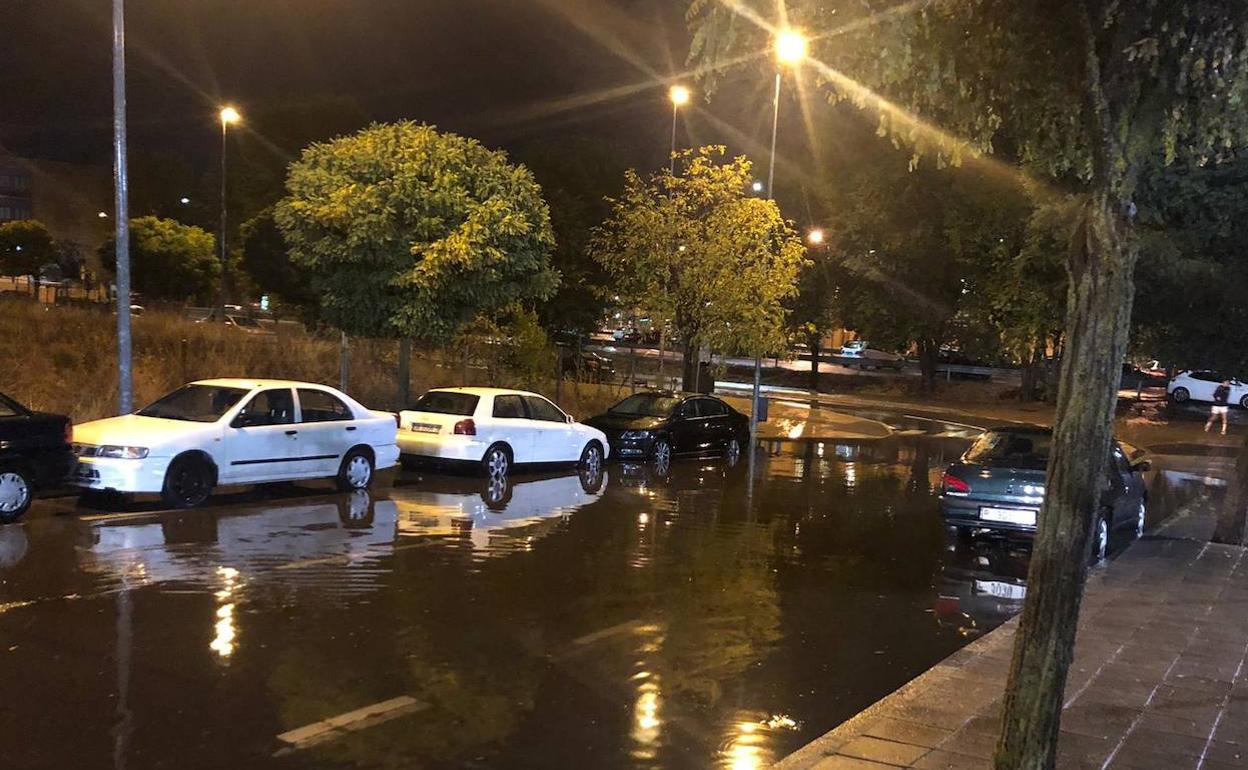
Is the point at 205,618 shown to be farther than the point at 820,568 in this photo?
No

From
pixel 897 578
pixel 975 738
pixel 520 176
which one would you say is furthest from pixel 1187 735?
pixel 520 176

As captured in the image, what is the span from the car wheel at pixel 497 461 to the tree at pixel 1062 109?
34.7 ft

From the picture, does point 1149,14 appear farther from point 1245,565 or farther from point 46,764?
point 1245,565

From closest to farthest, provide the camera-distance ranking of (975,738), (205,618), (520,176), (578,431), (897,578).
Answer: (975,738), (205,618), (897,578), (578,431), (520,176)

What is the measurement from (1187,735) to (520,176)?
15.4m

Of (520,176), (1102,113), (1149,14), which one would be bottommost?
(1102,113)

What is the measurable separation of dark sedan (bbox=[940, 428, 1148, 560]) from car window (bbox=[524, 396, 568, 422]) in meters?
7.14

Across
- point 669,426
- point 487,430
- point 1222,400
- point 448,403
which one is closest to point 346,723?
point 487,430

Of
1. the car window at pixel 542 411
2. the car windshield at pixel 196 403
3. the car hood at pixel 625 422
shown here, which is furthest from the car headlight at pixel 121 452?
the car hood at pixel 625 422

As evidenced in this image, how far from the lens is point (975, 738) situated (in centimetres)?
539

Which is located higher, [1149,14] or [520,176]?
[520,176]

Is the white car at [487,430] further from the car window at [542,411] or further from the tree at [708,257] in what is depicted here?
the tree at [708,257]

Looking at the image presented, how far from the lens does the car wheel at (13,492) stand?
33.6ft

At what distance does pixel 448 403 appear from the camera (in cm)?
1596
